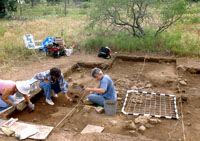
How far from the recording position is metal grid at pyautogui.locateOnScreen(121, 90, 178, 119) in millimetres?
4676

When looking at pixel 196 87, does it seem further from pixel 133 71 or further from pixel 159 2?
pixel 159 2

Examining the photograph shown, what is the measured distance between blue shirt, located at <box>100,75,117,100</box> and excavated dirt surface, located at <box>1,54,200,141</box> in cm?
40

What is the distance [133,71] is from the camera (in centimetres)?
732

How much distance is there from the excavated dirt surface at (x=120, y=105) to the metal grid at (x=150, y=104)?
5.4 inches

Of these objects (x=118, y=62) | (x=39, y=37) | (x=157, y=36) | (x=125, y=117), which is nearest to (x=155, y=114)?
(x=125, y=117)

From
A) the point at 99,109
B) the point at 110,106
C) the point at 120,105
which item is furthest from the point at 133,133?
the point at 120,105

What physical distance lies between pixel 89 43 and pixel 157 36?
2901 millimetres

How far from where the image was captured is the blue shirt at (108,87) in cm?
429

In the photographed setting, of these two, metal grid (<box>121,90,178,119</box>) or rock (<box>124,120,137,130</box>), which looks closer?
rock (<box>124,120,137,130</box>)

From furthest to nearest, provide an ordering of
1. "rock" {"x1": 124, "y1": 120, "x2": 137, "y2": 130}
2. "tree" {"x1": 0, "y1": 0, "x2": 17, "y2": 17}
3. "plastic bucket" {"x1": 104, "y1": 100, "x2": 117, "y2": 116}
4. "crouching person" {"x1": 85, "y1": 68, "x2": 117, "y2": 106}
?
"tree" {"x1": 0, "y1": 0, "x2": 17, "y2": 17} → "plastic bucket" {"x1": 104, "y1": 100, "x2": 117, "y2": 116} → "crouching person" {"x1": 85, "y1": 68, "x2": 117, "y2": 106} → "rock" {"x1": 124, "y1": 120, "x2": 137, "y2": 130}

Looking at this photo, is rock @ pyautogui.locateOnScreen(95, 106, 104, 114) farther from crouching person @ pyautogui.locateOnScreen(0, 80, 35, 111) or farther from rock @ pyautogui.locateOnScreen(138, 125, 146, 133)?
crouching person @ pyautogui.locateOnScreen(0, 80, 35, 111)

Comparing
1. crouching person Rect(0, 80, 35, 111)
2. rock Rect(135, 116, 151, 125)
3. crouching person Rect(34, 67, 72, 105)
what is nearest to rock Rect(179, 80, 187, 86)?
rock Rect(135, 116, 151, 125)

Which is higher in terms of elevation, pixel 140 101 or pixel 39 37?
pixel 39 37

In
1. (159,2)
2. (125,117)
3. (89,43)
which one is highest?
(159,2)
